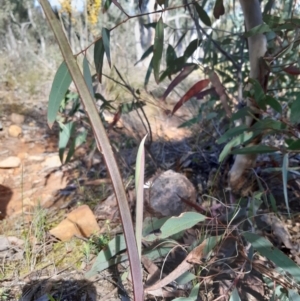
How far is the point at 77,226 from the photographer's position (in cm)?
99

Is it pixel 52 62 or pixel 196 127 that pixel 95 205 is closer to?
pixel 196 127

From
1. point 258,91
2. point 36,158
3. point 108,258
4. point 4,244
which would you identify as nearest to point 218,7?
point 258,91

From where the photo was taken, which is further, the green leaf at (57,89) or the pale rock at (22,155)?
the pale rock at (22,155)

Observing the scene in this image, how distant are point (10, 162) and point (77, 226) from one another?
30.5 inches

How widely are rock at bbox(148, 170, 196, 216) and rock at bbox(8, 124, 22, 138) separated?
1.16 m

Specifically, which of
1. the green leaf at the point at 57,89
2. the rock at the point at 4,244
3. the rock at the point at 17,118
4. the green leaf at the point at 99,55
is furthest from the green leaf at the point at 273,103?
the rock at the point at 17,118

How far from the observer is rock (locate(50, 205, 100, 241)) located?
96 cm

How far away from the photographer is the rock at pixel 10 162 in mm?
1605

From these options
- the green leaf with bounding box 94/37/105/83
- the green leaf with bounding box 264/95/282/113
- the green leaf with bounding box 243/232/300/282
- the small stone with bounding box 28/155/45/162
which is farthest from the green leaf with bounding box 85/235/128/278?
the small stone with bounding box 28/155/45/162

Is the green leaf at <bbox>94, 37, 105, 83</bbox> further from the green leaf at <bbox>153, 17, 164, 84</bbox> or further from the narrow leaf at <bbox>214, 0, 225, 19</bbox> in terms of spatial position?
the narrow leaf at <bbox>214, 0, 225, 19</bbox>

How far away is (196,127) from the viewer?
187 cm

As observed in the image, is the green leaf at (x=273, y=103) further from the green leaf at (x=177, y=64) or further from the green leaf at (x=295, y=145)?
the green leaf at (x=177, y=64)

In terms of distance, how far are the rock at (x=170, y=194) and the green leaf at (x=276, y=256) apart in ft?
1.09

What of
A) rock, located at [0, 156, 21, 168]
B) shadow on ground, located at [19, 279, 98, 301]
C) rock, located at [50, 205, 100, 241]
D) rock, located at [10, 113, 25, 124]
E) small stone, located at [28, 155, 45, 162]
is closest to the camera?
shadow on ground, located at [19, 279, 98, 301]
